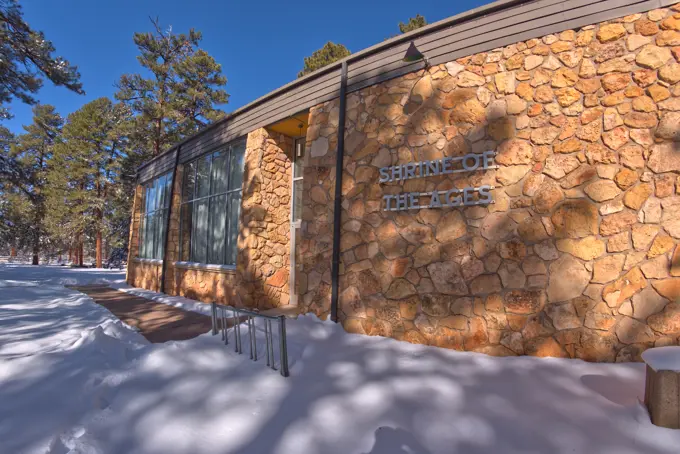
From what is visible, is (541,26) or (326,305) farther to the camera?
(326,305)

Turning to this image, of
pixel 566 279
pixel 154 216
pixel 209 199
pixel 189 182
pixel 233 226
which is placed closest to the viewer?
pixel 566 279

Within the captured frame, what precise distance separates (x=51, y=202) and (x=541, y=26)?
3078 cm

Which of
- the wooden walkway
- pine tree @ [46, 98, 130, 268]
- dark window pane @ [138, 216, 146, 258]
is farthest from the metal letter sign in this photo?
pine tree @ [46, 98, 130, 268]

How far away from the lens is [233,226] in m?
7.73

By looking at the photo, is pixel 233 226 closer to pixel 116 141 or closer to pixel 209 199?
pixel 209 199

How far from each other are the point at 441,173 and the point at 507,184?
0.79 meters

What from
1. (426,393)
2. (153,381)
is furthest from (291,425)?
(153,381)

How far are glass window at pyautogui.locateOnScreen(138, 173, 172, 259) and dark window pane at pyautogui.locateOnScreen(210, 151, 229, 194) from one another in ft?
9.45

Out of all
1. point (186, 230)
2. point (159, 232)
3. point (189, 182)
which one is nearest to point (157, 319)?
A: point (186, 230)

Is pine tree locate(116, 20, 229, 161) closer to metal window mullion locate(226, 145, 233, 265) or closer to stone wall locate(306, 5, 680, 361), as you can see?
metal window mullion locate(226, 145, 233, 265)

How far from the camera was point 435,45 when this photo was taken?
4387mm

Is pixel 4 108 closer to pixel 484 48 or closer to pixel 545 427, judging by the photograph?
pixel 484 48

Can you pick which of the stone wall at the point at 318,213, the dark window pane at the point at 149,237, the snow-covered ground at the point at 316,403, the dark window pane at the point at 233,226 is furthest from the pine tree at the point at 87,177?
the snow-covered ground at the point at 316,403

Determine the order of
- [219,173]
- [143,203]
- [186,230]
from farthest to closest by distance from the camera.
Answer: [143,203], [186,230], [219,173]
